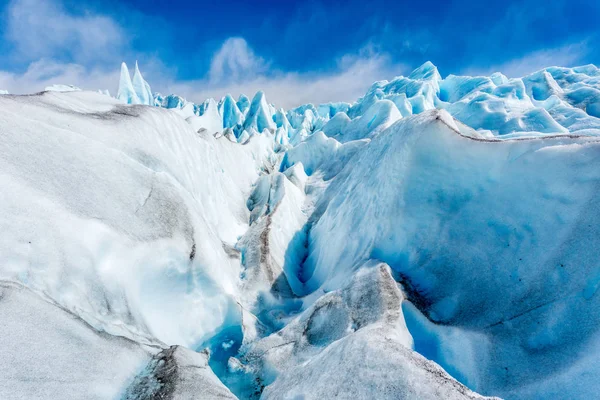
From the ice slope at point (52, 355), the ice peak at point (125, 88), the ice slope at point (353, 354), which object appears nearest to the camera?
the ice slope at point (52, 355)

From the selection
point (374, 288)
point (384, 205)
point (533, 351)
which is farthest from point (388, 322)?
point (384, 205)

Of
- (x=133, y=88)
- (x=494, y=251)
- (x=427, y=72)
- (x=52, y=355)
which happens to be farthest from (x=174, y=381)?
(x=427, y=72)

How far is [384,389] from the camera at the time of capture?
2.46 m

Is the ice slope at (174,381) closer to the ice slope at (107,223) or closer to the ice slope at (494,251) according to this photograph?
the ice slope at (107,223)

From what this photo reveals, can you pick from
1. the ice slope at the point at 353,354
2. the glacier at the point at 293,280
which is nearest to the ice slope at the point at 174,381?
the glacier at the point at 293,280

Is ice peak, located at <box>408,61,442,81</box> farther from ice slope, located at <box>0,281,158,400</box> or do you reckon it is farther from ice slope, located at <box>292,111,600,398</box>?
ice slope, located at <box>0,281,158,400</box>

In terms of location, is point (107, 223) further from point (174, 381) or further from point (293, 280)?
point (293, 280)

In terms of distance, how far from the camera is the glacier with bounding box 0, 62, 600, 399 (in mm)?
2740

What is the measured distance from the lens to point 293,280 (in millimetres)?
7258

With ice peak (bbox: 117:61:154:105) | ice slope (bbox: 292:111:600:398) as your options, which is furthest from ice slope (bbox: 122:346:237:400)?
ice peak (bbox: 117:61:154:105)

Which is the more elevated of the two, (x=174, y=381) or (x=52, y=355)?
(x=52, y=355)

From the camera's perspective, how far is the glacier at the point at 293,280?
274 cm

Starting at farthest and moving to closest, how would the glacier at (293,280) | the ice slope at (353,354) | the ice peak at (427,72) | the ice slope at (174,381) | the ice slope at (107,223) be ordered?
the ice peak at (427,72) → the ice slope at (107,223) → the ice slope at (174,381) → the glacier at (293,280) → the ice slope at (353,354)

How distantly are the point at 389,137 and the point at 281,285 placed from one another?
4526 millimetres
